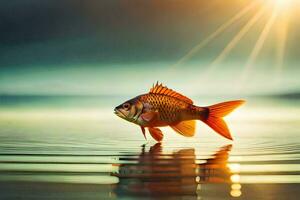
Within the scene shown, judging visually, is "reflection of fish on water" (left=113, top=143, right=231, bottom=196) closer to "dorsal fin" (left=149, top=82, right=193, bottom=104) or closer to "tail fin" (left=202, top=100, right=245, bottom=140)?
"tail fin" (left=202, top=100, right=245, bottom=140)

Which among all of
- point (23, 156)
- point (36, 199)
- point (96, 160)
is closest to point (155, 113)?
point (96, 160)

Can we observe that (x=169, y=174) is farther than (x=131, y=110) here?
No

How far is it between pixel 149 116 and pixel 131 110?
0.08 meters

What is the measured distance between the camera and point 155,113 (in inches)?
92.4

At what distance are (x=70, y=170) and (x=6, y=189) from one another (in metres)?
0.39

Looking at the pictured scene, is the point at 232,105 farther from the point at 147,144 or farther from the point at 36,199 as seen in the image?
the point at 36,199

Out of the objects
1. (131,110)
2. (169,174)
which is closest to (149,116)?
(131,110)

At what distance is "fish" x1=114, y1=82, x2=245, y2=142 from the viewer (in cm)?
233

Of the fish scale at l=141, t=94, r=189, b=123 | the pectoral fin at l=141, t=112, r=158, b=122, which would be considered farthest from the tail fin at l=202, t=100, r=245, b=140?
the pectoral fin at l=141, t=112, r=158, b=122

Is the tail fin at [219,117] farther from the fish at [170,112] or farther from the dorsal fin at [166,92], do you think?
the dorsal fin at [166,92]

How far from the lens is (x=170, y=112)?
237 centimetres

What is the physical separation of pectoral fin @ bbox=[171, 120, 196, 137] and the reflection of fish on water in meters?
0.22

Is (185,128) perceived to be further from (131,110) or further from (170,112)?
(131,110)

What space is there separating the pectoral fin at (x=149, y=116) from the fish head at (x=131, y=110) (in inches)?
1.1
